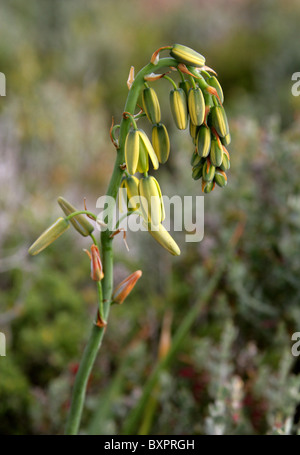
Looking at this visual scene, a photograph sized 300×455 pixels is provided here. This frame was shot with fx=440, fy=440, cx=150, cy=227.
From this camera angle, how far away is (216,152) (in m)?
0.68

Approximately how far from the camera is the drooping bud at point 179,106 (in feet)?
2.21

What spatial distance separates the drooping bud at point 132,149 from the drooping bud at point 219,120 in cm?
12

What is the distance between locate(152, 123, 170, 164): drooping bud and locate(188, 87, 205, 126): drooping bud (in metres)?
0.06

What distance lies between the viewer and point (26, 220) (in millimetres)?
2219

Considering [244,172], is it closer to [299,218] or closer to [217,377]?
[299,218]

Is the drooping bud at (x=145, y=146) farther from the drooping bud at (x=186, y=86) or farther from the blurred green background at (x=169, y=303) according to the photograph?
the blurred green background at (x=169, y=303)

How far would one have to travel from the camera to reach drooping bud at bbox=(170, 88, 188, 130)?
675 mm

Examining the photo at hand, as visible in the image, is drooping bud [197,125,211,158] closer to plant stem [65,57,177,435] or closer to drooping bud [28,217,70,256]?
plant stem [65,57,177,435]

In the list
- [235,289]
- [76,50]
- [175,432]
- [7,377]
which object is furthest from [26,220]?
[76,50]

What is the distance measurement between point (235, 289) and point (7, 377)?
78 centimetres

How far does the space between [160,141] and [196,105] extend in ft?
0.29

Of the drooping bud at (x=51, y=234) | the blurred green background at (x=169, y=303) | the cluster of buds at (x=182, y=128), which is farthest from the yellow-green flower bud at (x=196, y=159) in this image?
the blurred green background at (x=169, y=303)

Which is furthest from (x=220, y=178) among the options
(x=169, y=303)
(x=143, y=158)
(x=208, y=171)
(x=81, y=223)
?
(x=169, y=303)

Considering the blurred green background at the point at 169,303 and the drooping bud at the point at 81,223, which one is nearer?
the drooping bud at the point at 81,223
